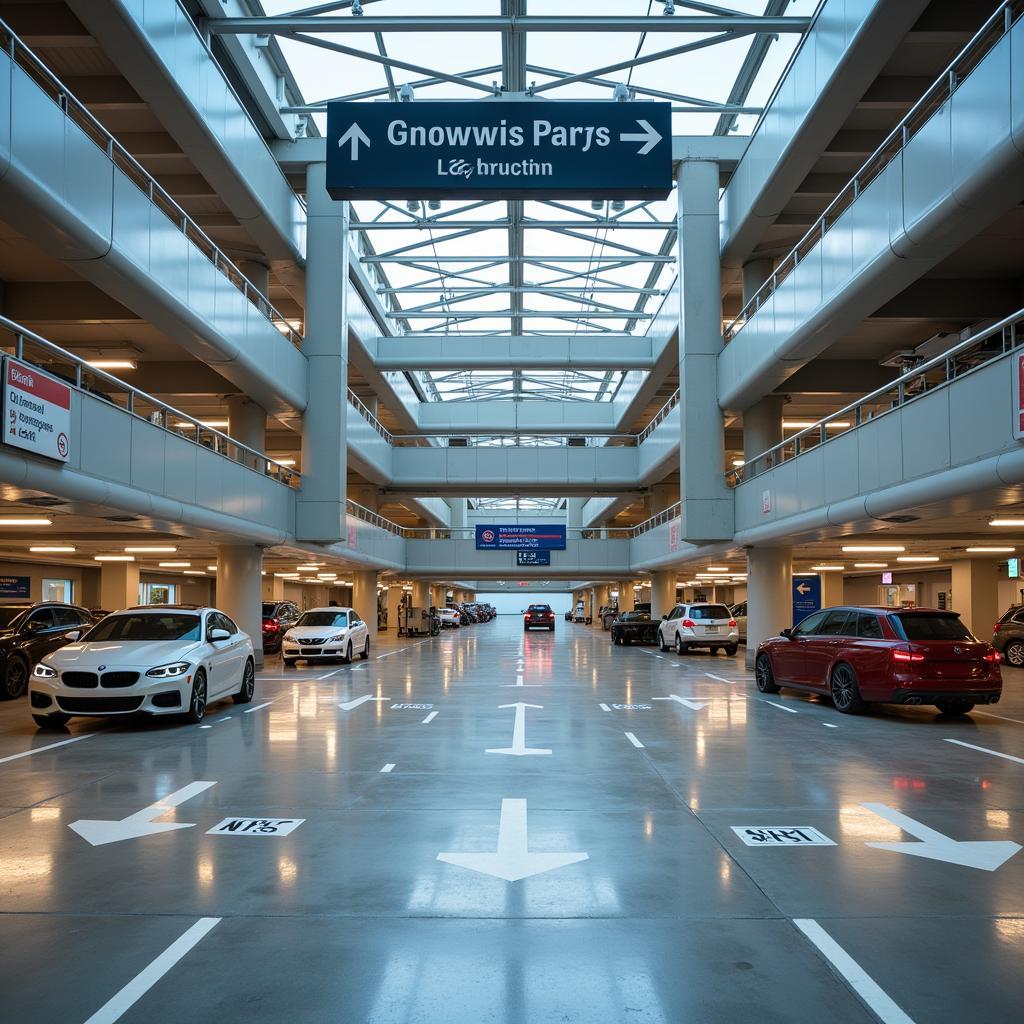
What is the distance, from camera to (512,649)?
37.5 meters

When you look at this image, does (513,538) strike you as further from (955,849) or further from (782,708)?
(955,849)

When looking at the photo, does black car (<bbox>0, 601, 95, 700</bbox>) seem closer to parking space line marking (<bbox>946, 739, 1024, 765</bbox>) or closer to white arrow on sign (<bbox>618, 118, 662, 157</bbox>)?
white arrow on sign (<bbox>618, 118, 662, 157</bbox>)

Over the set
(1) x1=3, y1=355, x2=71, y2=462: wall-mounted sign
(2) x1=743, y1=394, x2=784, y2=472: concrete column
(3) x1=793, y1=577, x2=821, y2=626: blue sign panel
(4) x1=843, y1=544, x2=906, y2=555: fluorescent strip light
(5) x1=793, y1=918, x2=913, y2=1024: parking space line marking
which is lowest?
(5) x1=793, y1=918, x2=913, y2=1024: parking space line marking

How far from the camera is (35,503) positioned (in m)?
14.2

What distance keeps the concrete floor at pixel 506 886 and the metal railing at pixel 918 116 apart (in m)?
8.61

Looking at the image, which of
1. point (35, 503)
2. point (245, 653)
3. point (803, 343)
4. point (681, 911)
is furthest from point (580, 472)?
point (681, 911)

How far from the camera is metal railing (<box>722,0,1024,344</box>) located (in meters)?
11.9

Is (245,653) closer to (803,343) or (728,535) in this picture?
(803,343)

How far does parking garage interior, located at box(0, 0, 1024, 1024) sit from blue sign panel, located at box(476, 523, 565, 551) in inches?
453

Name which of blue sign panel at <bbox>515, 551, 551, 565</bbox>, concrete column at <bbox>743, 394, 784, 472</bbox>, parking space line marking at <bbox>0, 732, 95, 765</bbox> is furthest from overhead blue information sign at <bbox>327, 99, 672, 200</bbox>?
blue sign panel at <bbox>515, 551, 551, 565</bbox>

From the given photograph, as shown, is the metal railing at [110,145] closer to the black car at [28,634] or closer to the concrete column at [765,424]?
the black car at [28,634]

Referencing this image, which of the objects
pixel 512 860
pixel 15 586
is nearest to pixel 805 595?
pixel 512 860

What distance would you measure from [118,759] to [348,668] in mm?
15332

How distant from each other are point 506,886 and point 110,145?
13.8m
